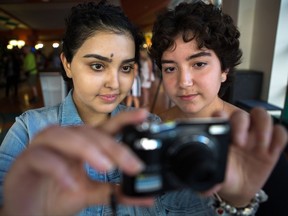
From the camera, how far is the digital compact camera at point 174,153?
327 millimetres

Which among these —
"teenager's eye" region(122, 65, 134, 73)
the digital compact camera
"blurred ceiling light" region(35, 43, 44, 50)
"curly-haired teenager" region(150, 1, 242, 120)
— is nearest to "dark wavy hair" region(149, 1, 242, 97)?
Result: "curly-haired teenager" region(150, 1, 242, 120)

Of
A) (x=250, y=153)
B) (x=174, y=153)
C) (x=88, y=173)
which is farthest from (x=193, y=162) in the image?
(x=88, y=173)

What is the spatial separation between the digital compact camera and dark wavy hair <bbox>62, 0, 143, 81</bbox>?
0.45m

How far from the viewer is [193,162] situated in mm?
329

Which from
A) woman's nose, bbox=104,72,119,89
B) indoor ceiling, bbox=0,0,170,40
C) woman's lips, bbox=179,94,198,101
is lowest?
woman's lips, bbox=179,94,198,101

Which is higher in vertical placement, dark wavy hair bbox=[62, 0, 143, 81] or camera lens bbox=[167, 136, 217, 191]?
dark wavy hair bbox=[62, 0, 143, 81]

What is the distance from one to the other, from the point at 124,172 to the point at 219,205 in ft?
0.76

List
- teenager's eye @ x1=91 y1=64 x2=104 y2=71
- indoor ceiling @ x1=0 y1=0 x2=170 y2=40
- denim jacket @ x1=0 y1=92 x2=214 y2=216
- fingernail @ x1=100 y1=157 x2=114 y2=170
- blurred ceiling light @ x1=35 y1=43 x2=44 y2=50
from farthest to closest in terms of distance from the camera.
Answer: blurred ceiling light @ x1=35 y1=43 x2=44 y2=50 < indoor ceiling @ x1=0 y1=0 x2=170 y2=40 < teenager's eye @ x1=91 y1=64 x2=104 y2=71 < denim jacket @ x1=0 y1=92 x2=214 y2=216 < fingernail @ x1=100 y1=157 x2=114 y2=170

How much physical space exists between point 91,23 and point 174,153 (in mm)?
500

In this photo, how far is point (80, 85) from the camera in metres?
0.69

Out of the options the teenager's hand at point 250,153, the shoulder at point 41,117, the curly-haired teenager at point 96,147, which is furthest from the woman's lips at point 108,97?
the teenager's hand at point 250,153

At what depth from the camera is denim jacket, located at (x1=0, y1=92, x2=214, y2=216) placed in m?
0.58

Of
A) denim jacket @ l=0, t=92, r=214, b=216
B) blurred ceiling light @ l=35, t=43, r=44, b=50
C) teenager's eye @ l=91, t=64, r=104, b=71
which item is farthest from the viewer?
blurred ceiling light @ l=35, t=43, r=44, b=50

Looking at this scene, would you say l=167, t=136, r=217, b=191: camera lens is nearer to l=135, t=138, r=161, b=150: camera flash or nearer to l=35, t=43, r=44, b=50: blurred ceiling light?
l=135, t=138, r=161, b=150: camera flash
